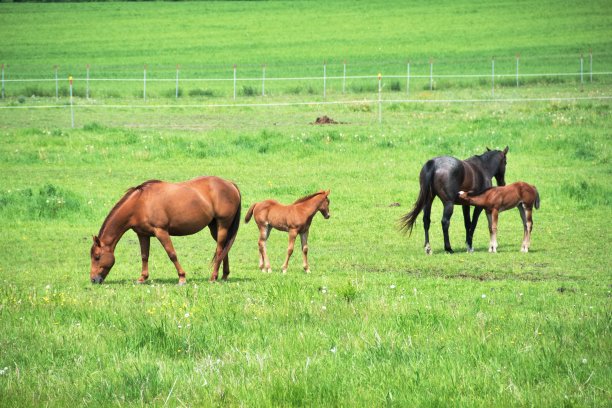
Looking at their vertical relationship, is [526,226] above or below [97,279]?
above

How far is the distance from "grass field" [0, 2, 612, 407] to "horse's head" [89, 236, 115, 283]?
278 millimetres

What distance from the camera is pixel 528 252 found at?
702 inches

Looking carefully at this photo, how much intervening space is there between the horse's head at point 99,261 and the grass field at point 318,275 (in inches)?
11.0

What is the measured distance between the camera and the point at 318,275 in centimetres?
1512

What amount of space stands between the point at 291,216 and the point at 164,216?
233cm

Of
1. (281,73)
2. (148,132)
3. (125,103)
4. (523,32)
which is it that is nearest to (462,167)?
(148,132)

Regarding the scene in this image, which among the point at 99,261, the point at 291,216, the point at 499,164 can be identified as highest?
the point at 499,164

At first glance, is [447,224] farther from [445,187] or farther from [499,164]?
[499,164]

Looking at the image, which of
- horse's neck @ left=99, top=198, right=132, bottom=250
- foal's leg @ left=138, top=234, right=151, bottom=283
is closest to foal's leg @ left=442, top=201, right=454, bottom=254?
foal's leg @ left=138, top=234, right=151, bottom=283

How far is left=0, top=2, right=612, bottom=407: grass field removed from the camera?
8195 mm

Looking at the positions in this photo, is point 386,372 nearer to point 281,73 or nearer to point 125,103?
point 125,103

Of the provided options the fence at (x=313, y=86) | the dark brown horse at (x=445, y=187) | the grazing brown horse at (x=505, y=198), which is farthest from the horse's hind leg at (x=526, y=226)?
the fence at (x=313, y=86)

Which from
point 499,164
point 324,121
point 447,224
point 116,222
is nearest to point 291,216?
point 116,222

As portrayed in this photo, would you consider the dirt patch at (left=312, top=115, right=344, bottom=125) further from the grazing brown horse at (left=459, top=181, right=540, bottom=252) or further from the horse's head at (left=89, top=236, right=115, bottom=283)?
the horse's head at (left=89, top=236, right=115, bottom=283)
